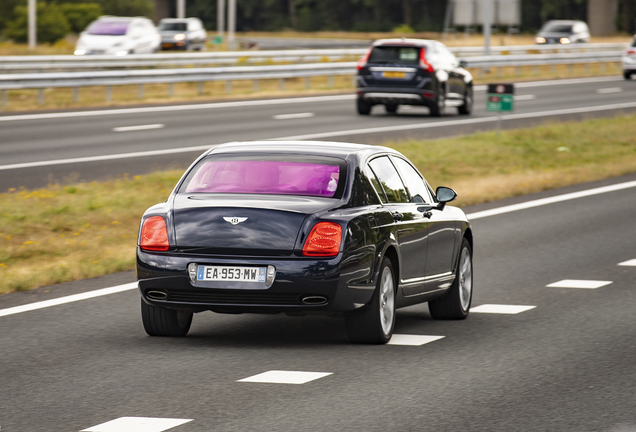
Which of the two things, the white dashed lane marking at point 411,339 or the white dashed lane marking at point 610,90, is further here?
the white dashed lane marking at point 610,90

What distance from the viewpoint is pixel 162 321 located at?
8.49 metres

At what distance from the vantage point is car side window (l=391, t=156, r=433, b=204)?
371 inches

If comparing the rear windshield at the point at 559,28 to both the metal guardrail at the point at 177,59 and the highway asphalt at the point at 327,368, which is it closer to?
the metal guardrail at the point at 177,59

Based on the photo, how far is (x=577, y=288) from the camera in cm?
1117

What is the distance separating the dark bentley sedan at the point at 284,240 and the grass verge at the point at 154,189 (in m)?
2.97

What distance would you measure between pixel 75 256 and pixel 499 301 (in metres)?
4.49

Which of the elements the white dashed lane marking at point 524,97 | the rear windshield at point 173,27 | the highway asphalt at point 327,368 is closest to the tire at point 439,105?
the white dashed lane marking at point 524,97

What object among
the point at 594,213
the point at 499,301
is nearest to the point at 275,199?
the point at 499,301

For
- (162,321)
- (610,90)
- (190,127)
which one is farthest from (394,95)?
(162,321)

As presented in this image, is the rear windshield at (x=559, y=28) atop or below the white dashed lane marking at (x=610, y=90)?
atop

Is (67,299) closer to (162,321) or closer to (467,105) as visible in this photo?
(162,321)

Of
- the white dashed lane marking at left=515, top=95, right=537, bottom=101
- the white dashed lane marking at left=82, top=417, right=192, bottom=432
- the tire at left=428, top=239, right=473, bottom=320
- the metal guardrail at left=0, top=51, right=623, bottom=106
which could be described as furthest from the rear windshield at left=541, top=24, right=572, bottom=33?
the white dashed lane marking at left=82, top=417, right=192, bottom=432

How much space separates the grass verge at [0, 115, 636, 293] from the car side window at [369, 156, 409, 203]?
11.4ft

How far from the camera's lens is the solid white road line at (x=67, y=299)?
962 centimetres
